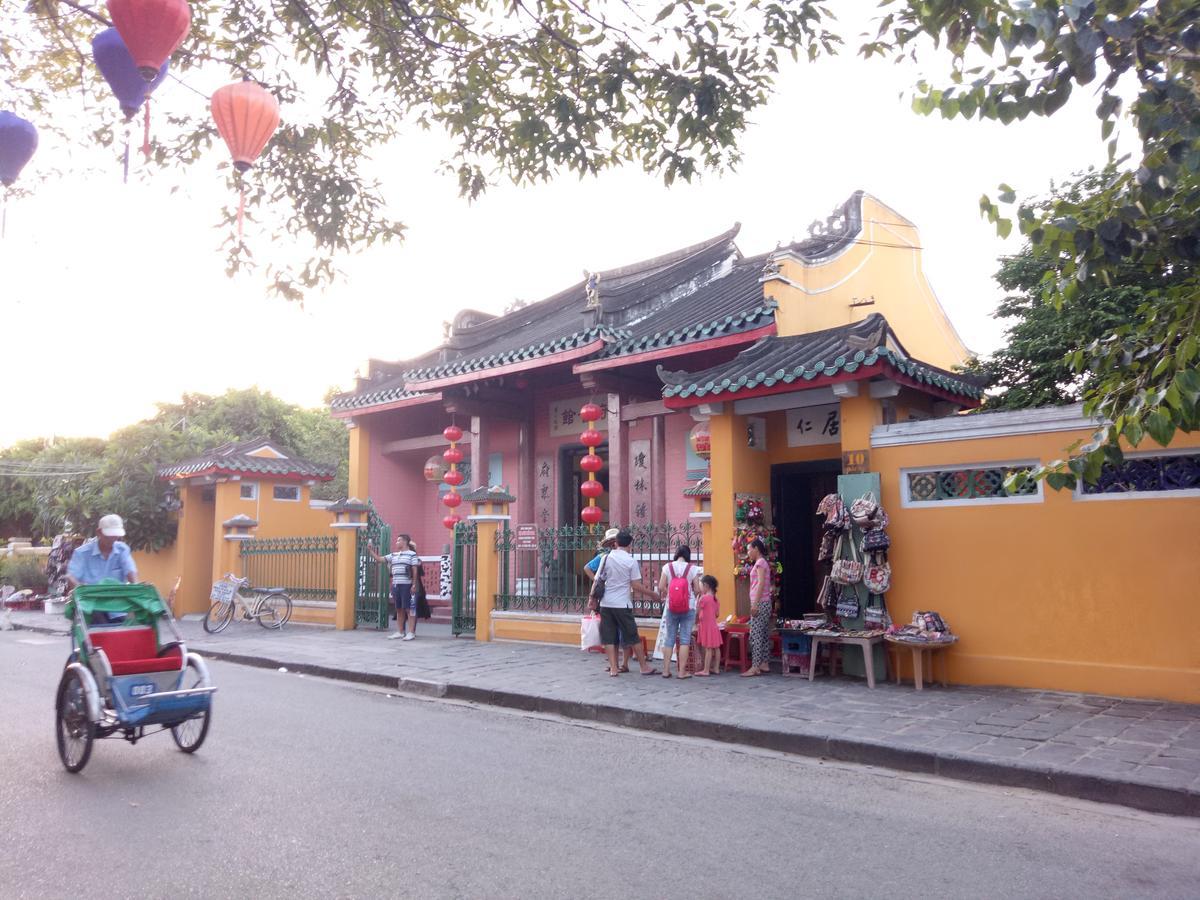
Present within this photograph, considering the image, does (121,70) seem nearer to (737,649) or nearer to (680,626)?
(680,626)

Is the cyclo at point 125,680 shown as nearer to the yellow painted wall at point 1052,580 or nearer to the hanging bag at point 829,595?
the hanging bag at point 829,595

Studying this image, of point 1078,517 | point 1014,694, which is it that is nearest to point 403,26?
point 1078,517

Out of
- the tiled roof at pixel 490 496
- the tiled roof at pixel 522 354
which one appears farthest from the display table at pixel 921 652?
the tiled roof at pixel 522 354

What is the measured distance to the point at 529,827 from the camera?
4578 millimetres

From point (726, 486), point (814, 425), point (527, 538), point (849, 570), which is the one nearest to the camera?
point (849, 570)

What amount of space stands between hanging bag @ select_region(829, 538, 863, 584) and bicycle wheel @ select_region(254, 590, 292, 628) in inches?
416

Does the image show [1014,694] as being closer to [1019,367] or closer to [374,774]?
[374,774]

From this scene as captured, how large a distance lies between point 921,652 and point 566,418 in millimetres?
8307

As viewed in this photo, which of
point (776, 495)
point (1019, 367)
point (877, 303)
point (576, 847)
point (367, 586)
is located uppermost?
point (877, 303)

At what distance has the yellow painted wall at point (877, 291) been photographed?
12.9m

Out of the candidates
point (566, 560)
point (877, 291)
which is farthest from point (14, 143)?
point (877, 291)

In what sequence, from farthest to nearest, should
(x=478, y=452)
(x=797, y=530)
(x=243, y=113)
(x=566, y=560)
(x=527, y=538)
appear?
1. (x=478, y=452)
2. (x=527, y=538)
3. (x=566, y=560)
4. (x=797, y=530)
5. (x=243, y=113)

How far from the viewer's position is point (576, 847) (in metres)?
4.28

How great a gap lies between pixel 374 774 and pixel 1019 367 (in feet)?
37.2
